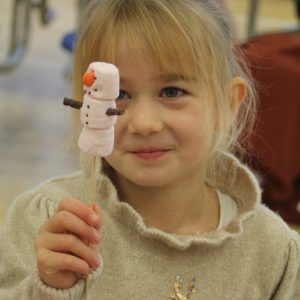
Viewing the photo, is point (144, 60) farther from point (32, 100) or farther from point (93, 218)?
Answer: point (32, 100)

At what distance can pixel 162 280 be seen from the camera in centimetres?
117

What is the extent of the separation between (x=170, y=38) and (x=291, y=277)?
44 cm

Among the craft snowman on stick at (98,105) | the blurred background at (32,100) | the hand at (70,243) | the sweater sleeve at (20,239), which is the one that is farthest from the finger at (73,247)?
the blurred background at (32,100)

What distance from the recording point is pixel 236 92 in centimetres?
124

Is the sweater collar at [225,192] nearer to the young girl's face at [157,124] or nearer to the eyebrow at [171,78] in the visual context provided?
the young girl's face at [157,124]

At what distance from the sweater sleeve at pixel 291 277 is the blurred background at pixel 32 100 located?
757 millimetres

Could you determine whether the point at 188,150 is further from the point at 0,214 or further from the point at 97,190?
the point at 0,214

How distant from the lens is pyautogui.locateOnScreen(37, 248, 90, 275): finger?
2.93 feet

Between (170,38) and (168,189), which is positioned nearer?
(170,38)

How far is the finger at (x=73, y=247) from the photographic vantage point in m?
0.90

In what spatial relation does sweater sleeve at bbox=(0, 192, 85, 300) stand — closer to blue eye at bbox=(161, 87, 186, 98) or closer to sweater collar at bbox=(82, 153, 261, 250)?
sweater collar at bbox=(82, 153, 261, 250)

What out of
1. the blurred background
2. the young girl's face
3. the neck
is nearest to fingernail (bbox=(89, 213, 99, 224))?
the young girl's face

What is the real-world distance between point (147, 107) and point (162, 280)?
0.94 feet

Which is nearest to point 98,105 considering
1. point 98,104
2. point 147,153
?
point 98,104
